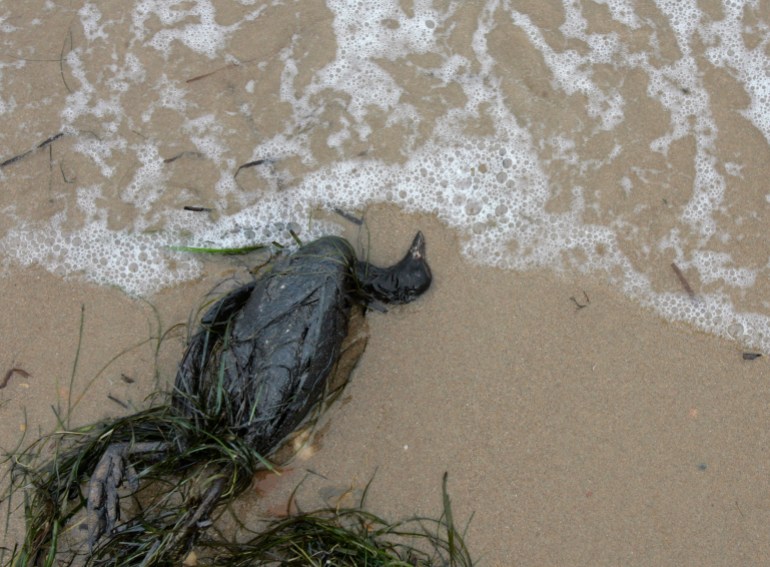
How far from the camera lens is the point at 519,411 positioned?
118 inches

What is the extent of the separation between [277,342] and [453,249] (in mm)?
940

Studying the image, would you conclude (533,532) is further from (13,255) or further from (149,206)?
(13,255)

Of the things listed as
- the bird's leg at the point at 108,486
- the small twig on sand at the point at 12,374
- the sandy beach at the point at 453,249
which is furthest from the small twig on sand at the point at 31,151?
the bird's leg at the point at 108,486

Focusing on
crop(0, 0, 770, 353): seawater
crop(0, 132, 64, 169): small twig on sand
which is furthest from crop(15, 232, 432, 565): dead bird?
crop(0, 132, 64, 169): small twig on sand

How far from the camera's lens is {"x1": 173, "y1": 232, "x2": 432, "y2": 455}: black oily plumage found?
9.16 ft

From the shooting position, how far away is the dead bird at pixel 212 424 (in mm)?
2729

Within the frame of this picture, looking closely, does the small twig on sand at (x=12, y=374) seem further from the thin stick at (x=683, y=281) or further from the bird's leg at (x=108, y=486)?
the thin stick at (x=683, y=281)

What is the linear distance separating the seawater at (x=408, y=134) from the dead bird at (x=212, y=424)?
39 centimetres

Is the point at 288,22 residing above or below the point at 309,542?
above

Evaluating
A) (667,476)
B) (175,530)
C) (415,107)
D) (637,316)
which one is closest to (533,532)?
(667,476)

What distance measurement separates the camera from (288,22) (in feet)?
11.0

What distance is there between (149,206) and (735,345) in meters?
2.86

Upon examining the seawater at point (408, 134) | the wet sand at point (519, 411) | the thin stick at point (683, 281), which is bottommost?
the wet sand at point (519, 411)

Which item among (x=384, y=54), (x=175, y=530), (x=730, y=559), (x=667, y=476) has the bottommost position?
(x=730, y=559)
